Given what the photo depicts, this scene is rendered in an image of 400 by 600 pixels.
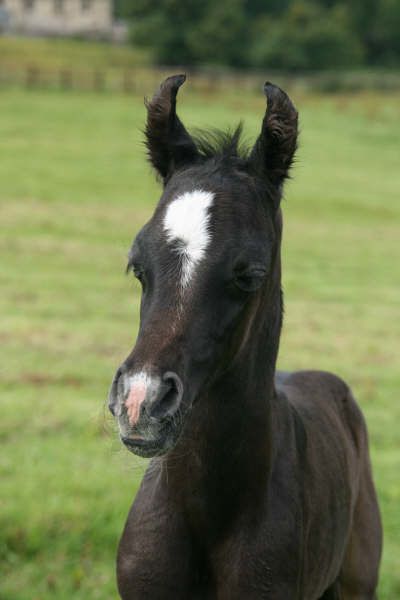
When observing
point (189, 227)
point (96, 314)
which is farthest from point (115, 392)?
point (96, 314)

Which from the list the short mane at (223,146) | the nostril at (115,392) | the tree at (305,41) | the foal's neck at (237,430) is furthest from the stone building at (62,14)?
the nostril at (115,392)

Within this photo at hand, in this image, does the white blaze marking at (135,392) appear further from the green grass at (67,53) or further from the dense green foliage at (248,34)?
the dense green foliage at (248,34)

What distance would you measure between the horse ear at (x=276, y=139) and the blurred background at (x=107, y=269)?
1.74ft

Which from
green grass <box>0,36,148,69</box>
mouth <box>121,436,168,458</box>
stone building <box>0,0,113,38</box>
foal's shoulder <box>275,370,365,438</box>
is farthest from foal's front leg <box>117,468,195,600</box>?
stone building <box>0,0,113,38</box>

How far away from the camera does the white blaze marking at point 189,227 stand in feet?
10.9

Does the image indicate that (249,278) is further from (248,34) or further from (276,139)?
(248,34)

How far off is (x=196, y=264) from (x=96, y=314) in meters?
10.3

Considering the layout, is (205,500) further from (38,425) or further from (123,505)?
(38,425)

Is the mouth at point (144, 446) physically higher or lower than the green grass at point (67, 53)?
lower

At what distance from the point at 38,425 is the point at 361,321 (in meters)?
7.02

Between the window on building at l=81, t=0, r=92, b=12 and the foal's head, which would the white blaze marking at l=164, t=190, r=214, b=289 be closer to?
the foal's head

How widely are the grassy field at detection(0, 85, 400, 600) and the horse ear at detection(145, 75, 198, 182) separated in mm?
1117

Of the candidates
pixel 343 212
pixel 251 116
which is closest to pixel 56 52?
pixel 251 116

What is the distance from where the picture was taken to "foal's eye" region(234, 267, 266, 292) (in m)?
3.40
